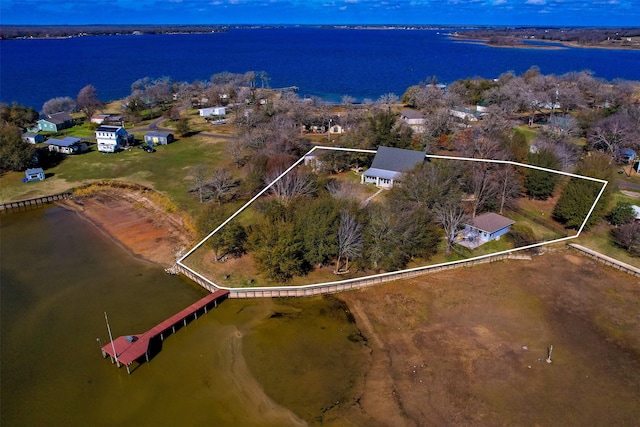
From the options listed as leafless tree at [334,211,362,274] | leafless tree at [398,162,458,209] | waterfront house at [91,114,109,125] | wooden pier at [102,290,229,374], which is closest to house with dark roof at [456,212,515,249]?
leafless tree at [398,162,458,209]

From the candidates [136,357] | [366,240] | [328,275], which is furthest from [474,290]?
[136,357]

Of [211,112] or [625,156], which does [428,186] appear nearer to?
[625,156]

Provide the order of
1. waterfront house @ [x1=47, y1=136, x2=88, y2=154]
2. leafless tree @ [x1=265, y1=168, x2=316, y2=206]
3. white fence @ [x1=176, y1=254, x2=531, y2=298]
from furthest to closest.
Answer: waterfront house @ [x1=47, y1=136, x2=88, y2=154]
leafless tree @ [x1=265, y1=168, x2=316, y2=206]
white fence @ [x1=176, y1=254, x2=531, y2=298]

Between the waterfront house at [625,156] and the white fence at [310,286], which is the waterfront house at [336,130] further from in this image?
the white fence at [310,286]

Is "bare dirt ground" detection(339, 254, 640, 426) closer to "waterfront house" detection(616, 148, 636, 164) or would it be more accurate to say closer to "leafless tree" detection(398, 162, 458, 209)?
"leafless tree" detection(398, 162, 458, 209)

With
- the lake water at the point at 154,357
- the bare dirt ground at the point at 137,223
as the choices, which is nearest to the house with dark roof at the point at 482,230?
the lake water at the point at 154,357

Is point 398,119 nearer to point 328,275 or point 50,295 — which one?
point 328,275
